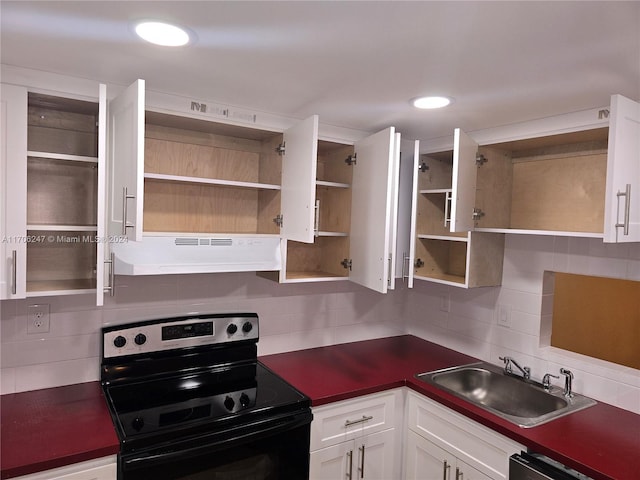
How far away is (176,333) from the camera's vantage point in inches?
80.6

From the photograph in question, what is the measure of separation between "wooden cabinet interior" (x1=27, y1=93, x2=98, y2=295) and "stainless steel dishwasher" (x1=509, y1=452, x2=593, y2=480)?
1.72 metres

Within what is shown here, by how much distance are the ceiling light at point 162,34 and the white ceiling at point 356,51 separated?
0.03 m

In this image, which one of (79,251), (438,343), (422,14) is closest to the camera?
(422,14)

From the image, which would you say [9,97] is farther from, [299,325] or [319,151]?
[299,325]

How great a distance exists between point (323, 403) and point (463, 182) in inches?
46.1

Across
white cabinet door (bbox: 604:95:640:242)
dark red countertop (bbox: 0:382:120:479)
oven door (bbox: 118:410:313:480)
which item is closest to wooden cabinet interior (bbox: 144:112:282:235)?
dark red countertop (bbox: 0:382:120:479)

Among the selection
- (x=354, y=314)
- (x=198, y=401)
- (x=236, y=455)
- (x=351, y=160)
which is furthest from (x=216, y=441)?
(x=351, y=160)

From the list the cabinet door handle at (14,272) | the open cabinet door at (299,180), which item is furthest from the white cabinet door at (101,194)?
the open cabinet door at (299,180)

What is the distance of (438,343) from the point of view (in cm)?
274

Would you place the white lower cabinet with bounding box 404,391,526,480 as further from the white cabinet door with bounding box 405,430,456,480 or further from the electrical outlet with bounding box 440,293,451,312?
the electrical outlet with bounding box 440,293,451,312

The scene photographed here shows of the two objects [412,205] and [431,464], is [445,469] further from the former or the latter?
[412,205]

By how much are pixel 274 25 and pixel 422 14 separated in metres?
0.38

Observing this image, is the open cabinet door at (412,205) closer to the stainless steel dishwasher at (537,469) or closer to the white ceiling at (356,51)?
the white ceiling at (356,51)

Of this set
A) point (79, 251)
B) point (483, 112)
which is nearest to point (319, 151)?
point (483, 112)
